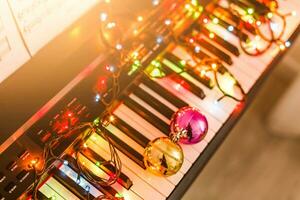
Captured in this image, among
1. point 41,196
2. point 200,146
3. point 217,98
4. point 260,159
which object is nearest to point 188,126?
point 200,146

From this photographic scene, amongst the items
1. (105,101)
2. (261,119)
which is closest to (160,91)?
(105,101)

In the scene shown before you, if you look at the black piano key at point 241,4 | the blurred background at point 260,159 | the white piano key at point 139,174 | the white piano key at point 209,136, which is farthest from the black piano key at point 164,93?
the blurred background at point 260,159

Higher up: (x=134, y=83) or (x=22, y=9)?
(x=134, y=83)

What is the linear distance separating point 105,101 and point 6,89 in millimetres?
263

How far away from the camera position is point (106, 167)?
1.24m

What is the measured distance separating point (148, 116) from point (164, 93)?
0.09 m

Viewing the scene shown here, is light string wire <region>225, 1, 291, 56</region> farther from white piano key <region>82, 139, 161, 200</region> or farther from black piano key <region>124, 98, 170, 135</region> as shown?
white piano key <region>82, 139, 161, 200</region>

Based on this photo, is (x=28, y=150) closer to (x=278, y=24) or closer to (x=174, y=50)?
(x=174, y=50)

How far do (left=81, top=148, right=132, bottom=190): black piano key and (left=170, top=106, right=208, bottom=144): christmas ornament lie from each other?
0.17m

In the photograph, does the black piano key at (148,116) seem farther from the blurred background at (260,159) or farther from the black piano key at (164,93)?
the blurred background at (260,159)

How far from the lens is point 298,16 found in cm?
169

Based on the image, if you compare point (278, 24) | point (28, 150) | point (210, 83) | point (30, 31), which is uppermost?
point (278, 24)

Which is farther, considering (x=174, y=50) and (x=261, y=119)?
(x=261, y=119)

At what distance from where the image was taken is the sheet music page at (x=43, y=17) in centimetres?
104
